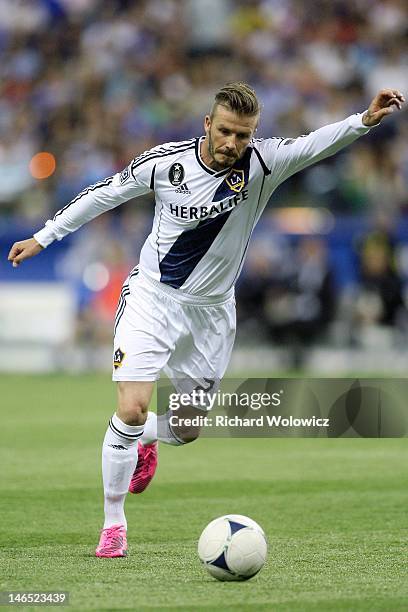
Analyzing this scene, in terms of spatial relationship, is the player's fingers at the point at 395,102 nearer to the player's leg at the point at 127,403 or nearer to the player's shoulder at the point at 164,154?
the player's shoulder at the point at 164,154

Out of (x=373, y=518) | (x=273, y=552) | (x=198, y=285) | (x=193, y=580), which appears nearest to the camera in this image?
(x=193, y=580)

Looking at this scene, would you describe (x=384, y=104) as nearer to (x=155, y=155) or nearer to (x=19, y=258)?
(x=155, y=155)

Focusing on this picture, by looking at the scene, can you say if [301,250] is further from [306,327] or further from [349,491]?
[349,491]

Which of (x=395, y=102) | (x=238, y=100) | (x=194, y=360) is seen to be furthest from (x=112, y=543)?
(x=395, y=102)

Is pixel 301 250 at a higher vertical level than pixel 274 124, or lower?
lower

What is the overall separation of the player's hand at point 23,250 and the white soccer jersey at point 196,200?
0.20 feet

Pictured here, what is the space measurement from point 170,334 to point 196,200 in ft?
2.69

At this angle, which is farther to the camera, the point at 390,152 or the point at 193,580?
the point at 390,152

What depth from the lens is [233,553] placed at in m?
5.71

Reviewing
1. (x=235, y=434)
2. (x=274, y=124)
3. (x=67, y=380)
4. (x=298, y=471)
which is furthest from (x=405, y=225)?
(x=298, y=471)

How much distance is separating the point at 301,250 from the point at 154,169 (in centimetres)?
1219

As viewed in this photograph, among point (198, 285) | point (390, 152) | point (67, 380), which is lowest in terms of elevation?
point (67, 380)

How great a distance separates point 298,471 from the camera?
10.2 metres

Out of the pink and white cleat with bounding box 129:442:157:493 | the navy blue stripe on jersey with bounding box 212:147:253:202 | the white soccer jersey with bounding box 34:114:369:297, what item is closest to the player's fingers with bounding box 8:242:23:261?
the white soccer jersey with bounding box 34:114:369:297
